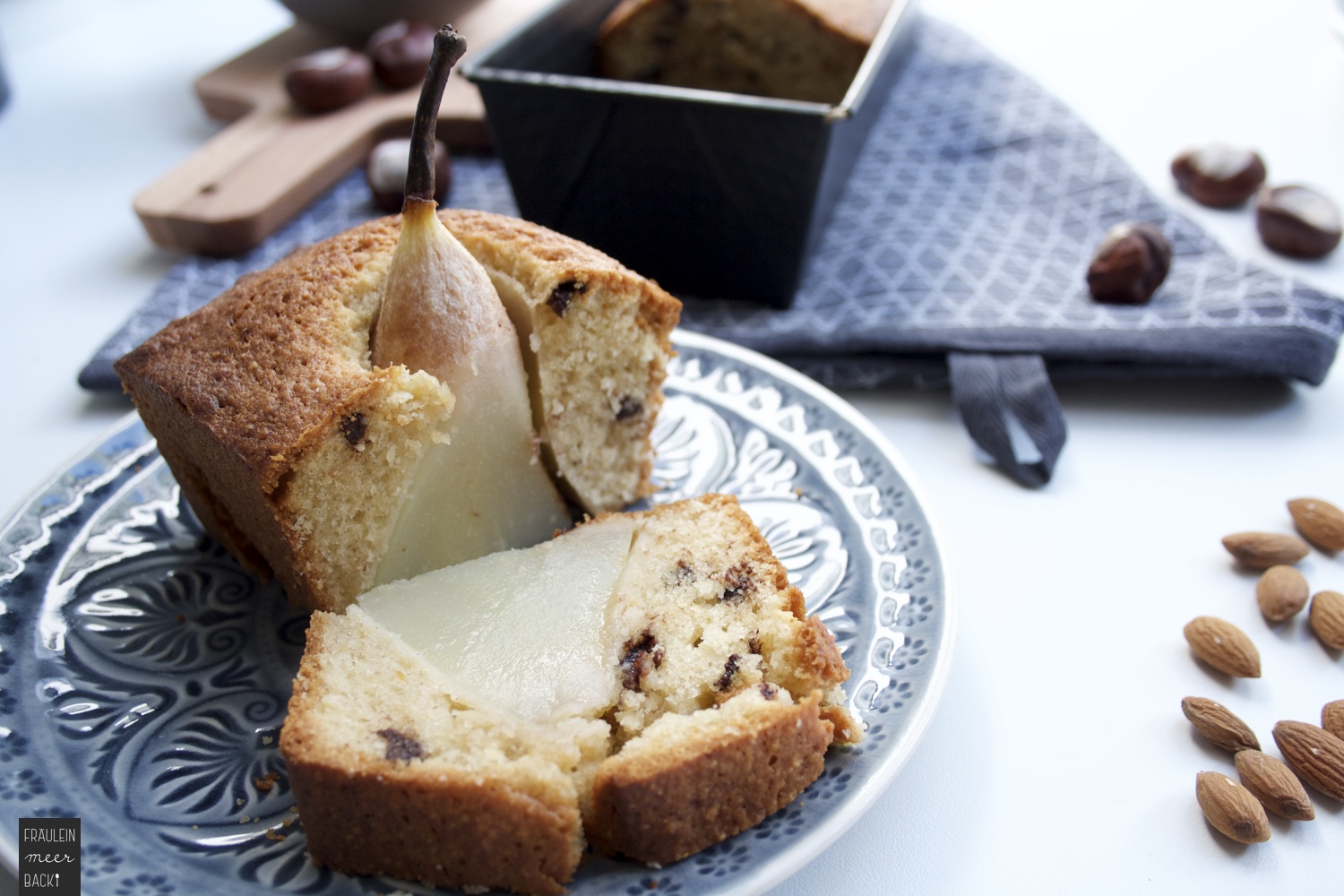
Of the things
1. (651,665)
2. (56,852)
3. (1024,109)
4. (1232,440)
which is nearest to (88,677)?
(56,852)

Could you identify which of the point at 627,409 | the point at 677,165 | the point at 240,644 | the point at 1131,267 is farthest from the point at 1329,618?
the point at 240,644

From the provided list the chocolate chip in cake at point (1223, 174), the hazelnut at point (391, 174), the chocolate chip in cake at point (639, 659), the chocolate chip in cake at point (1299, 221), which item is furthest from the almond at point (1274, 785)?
the hazelnut at point (391, 174)

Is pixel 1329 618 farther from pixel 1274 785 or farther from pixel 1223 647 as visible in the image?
pixel 1274 785

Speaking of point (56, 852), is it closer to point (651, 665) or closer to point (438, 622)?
point (438, 622)

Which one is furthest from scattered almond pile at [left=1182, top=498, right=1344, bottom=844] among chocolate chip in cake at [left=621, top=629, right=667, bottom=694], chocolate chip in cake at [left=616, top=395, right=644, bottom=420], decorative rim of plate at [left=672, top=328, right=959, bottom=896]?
chocolate chip in cake at [left=616, top=395, right=644, bottom=420]

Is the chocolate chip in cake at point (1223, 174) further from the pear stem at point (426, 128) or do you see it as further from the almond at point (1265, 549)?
the pear stem at point (426, 128)

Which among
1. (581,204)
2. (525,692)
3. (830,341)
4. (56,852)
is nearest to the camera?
(56,852)
